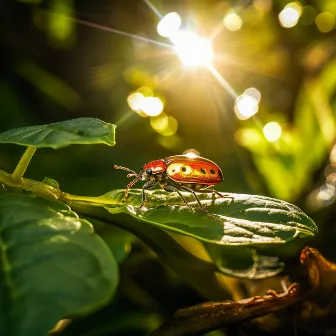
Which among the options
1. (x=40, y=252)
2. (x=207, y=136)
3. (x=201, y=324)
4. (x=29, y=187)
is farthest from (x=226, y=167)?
(x=40, y=252)

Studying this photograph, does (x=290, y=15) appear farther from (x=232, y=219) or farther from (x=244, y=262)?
(x=232, y=219)

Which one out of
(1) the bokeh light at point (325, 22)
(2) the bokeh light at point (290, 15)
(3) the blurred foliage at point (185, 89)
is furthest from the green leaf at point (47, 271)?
(1) the bokeh light at point (325, 22)

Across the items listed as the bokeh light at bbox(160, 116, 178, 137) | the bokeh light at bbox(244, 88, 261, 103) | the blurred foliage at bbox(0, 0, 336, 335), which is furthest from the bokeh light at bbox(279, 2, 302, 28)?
the bokeh light at bbox(160, 116, 178, 137)

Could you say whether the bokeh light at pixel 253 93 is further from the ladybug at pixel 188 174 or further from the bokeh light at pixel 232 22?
the ladybug at pixel 188 174

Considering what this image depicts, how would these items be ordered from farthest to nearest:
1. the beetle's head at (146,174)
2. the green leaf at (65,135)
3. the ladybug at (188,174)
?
the beetle's head at (146,174), the ladybug at (188,174), the green leaf at (65,135)

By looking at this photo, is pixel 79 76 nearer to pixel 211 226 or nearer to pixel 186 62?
pixel 186 62

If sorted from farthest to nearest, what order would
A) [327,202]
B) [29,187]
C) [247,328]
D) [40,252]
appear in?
1. [327,202]
2. [247,328]
3. [29,187]
4. [40,252]
